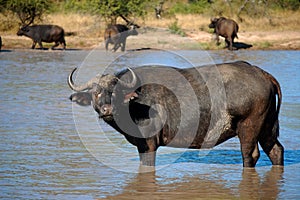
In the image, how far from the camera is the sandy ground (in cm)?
2625

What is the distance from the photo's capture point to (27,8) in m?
29.7

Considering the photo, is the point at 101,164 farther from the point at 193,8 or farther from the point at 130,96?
the point at 193,8

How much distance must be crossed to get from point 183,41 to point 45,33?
18.8 feet

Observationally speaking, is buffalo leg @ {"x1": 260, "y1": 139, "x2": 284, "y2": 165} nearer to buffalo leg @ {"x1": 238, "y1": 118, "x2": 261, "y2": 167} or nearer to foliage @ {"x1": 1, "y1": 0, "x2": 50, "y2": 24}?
buffalo leg @ {"x1": 238, "y1": 118, "x2": 261, "y2": 167}

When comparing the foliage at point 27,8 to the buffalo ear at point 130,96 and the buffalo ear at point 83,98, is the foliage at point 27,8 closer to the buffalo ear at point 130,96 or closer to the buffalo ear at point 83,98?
the buffalo ear at point 83,98

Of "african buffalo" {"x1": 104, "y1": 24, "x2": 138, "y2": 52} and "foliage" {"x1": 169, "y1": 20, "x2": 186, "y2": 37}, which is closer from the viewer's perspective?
"african buffalo" {"x1": 104, "y1": 24, "x2": 138, "y2": 52}

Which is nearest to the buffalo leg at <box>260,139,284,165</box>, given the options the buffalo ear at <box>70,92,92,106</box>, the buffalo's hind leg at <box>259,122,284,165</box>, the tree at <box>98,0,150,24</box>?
the buffalo's hind leg at <box>259,122,284,165</box>

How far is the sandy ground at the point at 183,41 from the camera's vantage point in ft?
86.1

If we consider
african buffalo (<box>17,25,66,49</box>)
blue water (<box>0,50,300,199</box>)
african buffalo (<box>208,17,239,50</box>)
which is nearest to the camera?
blue water (<box>0,50,300,199</box>)

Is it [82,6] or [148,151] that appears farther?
[82,6]

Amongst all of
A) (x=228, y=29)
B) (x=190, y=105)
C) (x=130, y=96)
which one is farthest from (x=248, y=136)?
(x=228, y=29)

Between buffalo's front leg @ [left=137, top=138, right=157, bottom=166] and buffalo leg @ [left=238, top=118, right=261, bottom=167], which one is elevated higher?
buffalo leg @ [left=238, top=118, right=261, bottom=167]

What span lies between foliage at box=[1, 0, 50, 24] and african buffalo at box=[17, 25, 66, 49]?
6.12ft

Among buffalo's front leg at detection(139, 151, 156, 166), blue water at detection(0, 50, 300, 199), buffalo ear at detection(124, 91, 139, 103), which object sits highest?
buffalo ear at detection(124, 91, 139, 103)
